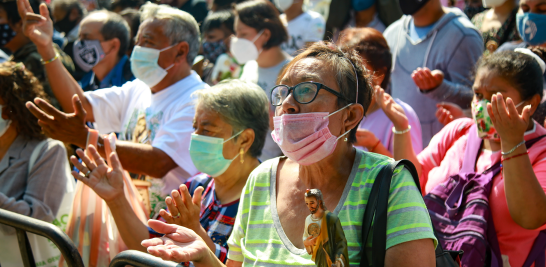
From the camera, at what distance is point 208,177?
3.24 metres

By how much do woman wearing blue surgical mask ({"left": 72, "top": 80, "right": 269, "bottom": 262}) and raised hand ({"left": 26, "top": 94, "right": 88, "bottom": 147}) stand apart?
23.0 inches

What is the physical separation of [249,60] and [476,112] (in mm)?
3014

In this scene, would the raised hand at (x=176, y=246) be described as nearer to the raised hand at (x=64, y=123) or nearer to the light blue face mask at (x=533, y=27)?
the raised hand at (x=64, y=123)

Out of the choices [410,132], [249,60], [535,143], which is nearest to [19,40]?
[249,60]

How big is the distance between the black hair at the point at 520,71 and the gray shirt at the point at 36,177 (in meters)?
3.05

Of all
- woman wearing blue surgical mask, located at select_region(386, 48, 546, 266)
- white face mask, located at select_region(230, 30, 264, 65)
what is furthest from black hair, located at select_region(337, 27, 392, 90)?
white face mask, located at select_region(230, 30, 264, 65)

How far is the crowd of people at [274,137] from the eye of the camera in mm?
2041

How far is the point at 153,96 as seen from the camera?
4184 millimetres

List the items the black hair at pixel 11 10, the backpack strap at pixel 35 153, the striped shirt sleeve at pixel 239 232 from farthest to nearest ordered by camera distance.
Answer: the black hair at pixel 11 10
the backpack strap at pixel 35 153
the striped shirt sleeve at pixel 239 232

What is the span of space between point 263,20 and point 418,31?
5.47ft

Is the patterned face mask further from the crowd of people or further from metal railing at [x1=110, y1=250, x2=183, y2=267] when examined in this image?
metal railing at [x1=110, y1=250, x2=183, y2=267]

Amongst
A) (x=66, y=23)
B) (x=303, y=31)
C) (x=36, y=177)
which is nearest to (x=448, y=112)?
(x=303, y=31)

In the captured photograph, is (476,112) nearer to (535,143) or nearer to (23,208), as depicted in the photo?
(535,143)

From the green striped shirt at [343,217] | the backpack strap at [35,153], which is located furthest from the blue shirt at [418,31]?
the backpack strap at [35,153]
